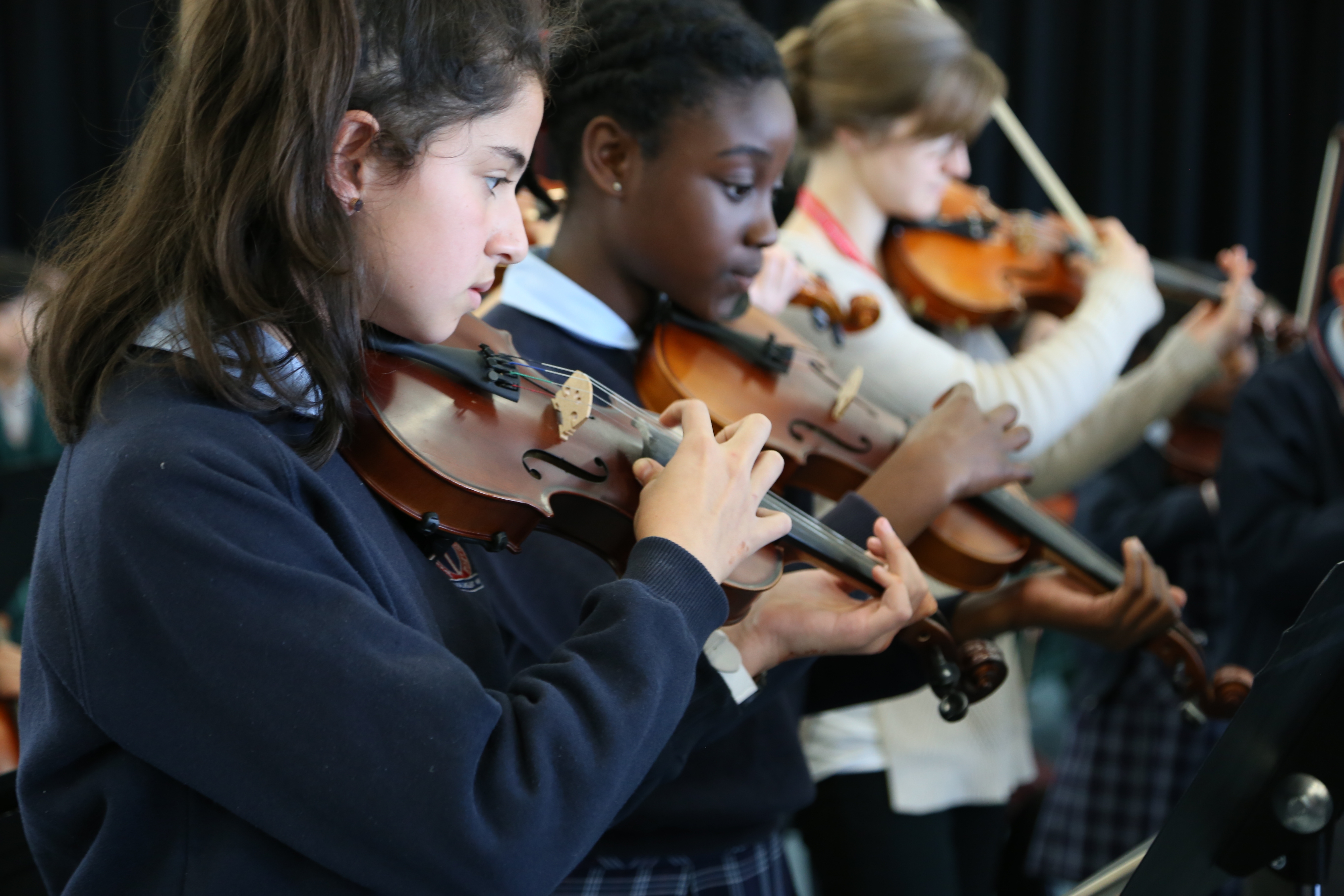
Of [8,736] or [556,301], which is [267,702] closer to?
[556,301]

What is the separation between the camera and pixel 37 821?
0.68 meters

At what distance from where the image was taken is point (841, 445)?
1.17 meters

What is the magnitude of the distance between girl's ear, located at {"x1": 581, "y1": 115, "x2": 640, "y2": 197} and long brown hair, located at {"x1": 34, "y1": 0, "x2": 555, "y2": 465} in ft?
1.15

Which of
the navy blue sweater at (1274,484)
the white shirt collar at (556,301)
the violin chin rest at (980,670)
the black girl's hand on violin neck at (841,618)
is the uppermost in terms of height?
the white shirt collar at (556,301)

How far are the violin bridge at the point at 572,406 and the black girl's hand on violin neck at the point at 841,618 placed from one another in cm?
21

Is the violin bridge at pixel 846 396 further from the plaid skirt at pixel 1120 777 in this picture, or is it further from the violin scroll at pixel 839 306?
the plaid skirt at pixel 1120 777

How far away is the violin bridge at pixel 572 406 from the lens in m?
0.85

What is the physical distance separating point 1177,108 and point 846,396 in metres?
2.54

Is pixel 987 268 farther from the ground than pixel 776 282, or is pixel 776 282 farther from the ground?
pixel 776 282

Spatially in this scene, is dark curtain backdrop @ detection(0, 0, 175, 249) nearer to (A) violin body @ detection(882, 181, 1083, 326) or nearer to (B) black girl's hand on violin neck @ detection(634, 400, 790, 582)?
(A) violin body @ detection(882, 181, 1083, 326)

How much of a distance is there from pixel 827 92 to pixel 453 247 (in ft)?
3.29

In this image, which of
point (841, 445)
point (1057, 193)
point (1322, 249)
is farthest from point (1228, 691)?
point (1322, 249)

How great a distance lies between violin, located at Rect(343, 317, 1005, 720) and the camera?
757mm

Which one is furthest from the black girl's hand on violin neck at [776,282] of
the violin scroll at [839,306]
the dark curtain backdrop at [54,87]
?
the dark curtain backdrop at [54,87]
